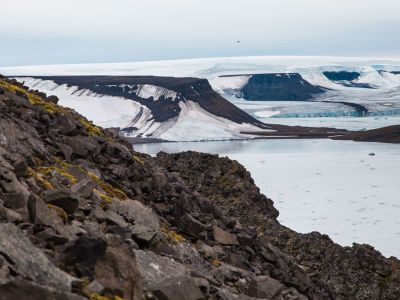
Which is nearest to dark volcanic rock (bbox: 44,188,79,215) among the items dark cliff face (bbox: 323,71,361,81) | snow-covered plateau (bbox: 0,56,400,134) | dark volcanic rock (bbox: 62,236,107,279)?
dark volcanic rock (bbox: 62,236,107,279)

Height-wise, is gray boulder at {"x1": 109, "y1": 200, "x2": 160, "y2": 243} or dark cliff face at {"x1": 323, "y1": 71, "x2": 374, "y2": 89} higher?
gray boulder at {"x1": 109, "y1": 200, "x2": 160, "y2": 243}

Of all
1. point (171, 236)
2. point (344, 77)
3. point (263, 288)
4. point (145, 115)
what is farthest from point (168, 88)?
point (263, 288)

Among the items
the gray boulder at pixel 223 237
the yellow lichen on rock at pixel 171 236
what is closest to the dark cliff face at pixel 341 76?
the gray boulder at pixel 223 237

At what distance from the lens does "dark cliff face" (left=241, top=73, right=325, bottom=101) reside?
145600 millimetres

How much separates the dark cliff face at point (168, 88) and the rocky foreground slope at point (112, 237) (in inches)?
3230

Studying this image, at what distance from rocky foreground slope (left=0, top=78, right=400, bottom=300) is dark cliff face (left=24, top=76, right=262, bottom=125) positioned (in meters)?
82.0

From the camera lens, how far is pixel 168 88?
340ft

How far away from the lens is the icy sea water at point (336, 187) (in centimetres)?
2471

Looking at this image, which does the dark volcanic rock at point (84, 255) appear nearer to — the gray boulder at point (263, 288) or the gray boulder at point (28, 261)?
the gray boulder at point (28, 261)

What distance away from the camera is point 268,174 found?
140ft

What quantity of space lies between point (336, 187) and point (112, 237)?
1280 inches

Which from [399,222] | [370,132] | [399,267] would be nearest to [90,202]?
[399,267]

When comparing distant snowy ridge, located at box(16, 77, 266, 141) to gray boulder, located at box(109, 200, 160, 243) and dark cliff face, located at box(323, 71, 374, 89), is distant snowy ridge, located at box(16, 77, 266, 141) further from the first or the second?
dark cliff face, located at box(323, 71, 374, 89)

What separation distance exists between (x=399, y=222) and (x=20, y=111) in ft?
66.7
